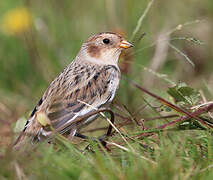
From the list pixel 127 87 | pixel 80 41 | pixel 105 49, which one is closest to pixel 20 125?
pixel 105 49

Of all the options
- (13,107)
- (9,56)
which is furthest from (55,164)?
(9,56)

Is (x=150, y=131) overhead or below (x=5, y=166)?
below

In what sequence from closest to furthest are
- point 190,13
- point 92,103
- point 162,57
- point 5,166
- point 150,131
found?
point 5,166
point 150,131
point 92,103
point 162,57
point 190,13

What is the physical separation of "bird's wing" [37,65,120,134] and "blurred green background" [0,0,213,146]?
1192 mm

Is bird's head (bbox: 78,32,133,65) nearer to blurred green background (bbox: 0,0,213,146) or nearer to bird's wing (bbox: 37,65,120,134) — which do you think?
bird's wing (bbox: 37,65,120,134)

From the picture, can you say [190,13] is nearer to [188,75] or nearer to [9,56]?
[188,75]

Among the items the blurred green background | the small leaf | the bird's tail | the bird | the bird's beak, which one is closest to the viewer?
the bird's tail

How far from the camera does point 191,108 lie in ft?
11.9

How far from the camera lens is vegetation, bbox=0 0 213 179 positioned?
2.93 meters

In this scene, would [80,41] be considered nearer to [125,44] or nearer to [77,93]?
[125,44]

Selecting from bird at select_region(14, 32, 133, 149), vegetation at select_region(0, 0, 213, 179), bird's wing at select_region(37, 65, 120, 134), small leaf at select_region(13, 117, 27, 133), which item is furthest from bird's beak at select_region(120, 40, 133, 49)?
small leaf at select_region(13, 117, 27, 133)

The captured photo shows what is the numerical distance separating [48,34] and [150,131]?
→ 3.62 meters

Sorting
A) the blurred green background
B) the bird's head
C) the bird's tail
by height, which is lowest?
the blurred green background

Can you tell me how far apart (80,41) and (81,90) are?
9.38 ft
